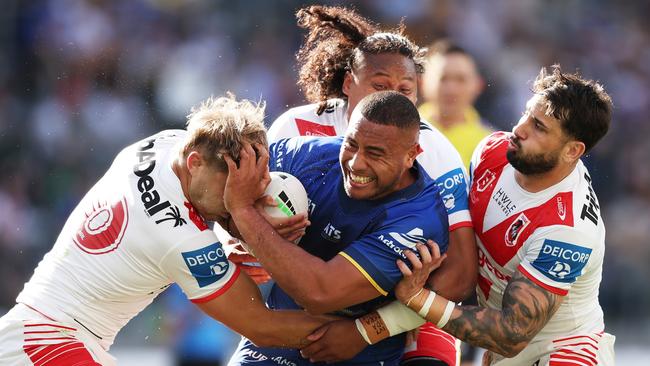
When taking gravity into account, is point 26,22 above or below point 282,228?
above

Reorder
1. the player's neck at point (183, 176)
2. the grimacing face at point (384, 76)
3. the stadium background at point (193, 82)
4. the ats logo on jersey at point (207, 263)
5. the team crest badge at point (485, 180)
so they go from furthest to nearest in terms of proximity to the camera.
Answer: the stadium background at point (193, 82) < the grimacing face at point (384, 76) < the team crest badge at point (485, 180) < the player's neck at point (183, 176) < the ats logo on jersey at point (207, 263)

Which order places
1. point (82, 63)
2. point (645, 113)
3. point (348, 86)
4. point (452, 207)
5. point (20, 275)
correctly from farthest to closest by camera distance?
point (645, 113) < point (82, 63) < point (20, 275) < point (348, 86) < point (452, 207)

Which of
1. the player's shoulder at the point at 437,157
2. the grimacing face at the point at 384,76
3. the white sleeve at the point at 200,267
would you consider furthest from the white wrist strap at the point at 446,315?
the grimacing face at the point at 384,76

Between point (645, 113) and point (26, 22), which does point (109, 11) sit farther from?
point (645, 113)

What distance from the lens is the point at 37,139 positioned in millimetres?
13125

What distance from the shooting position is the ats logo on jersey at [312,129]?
7.30 metres

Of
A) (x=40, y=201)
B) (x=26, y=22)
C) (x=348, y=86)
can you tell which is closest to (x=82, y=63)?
(x=26, y=22)

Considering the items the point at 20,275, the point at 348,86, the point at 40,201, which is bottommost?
the point at 20,275

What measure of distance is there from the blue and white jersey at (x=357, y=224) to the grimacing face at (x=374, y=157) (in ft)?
0.31

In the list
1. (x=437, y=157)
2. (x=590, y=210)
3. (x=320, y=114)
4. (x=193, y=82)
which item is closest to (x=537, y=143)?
(x=590, y=210)

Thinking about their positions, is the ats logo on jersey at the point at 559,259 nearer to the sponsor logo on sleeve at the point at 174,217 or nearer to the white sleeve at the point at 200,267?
the white sleeve at the point at 200,267

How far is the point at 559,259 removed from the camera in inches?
237

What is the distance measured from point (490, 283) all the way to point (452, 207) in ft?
1.93

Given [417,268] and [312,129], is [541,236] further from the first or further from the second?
[312,129]
